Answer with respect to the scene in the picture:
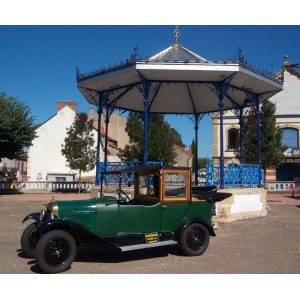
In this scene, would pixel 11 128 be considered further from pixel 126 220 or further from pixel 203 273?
pixel 203 273

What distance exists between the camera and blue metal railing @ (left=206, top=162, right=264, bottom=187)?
483 inches

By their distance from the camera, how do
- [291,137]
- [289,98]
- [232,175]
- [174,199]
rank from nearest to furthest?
1. [174,199]
2. [232,175]
3. [291,137]
4. [289,98]

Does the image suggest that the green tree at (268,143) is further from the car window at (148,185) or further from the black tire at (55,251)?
the black tire at (55,251)

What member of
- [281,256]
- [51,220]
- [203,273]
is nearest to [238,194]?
[281,256]

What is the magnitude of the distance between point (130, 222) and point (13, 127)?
21.2 m

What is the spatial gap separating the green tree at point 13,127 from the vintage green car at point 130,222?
65.0ft

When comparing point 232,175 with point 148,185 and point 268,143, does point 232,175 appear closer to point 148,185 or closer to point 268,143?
point 148,185

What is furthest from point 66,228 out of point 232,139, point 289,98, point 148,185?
point 289,98

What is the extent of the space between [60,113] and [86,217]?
35.8m

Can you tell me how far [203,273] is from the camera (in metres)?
5.94

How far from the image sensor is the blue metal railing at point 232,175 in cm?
1227

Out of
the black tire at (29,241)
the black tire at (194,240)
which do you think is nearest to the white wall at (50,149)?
Answer: the black tire at (29,241)

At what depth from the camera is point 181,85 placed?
52.3 feet

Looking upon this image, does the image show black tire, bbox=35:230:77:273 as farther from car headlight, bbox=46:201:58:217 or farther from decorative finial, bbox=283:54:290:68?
decorative finial, bbox=283:54:290:68
